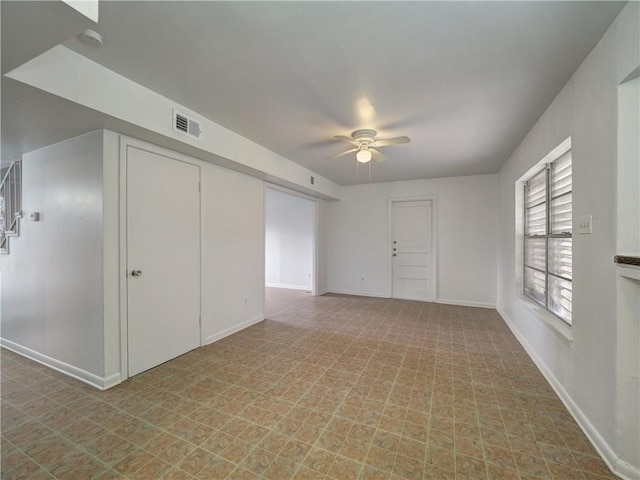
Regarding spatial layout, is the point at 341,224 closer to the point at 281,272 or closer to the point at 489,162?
the point at 281,272

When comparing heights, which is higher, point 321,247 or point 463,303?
point 321,247

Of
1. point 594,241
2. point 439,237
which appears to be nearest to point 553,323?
point 594,241

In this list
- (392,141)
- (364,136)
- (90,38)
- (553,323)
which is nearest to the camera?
(90,38)

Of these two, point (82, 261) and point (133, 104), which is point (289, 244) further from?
point (133, 104)

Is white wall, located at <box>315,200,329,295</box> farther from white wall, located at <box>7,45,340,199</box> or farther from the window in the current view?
the window

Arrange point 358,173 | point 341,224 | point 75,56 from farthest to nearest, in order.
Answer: point 341,224
point 358,173
point 75,56

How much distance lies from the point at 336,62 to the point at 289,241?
18.0ft

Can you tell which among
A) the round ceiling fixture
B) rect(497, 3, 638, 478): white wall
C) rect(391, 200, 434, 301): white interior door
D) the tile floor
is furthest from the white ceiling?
rect(391, 200, 434, 301): white interior door

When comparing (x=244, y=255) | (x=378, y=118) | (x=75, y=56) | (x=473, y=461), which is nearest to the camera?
(x=473, y=461)

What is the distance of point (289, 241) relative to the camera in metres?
7.18

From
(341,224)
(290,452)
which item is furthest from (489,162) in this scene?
(290,452)

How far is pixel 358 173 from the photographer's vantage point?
5215 mm

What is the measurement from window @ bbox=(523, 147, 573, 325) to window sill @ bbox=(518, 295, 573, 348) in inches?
2.2

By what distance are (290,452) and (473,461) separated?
3.45 feet
